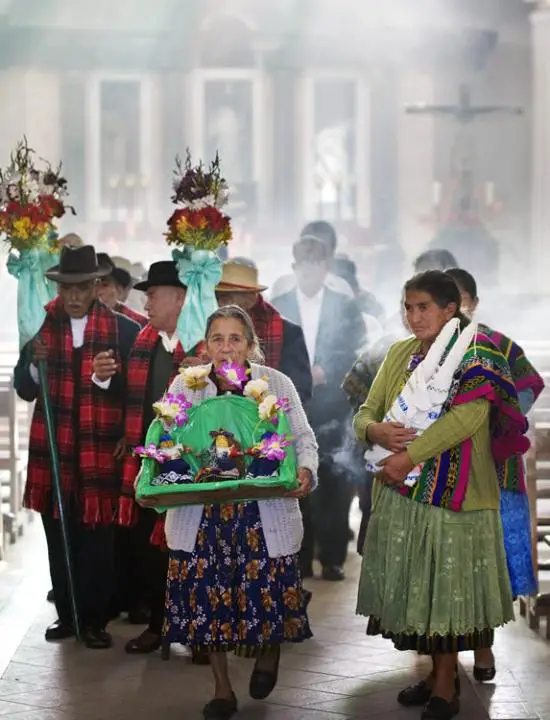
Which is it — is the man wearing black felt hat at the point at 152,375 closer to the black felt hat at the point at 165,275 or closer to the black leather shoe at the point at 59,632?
the black felt hat at the point at 165,275

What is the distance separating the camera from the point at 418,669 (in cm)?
584

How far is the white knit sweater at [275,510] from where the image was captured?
16.5ft

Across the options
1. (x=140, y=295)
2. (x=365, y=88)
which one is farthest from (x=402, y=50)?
(x=140, y=295)

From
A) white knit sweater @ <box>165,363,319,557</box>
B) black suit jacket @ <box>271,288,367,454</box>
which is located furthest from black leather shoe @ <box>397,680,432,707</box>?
black suit jacket @ <box>271,288,367,454</box>

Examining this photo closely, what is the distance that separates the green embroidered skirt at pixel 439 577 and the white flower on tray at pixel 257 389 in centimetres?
54

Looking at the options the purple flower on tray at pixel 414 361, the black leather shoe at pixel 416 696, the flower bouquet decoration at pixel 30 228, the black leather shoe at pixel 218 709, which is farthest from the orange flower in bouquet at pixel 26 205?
the black leather shoe at pixel 416 696

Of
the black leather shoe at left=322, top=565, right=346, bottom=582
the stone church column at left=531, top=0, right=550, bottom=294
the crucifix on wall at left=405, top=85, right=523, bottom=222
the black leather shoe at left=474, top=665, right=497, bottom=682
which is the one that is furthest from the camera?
the crucifix on wall at left=405, top=85, right=523, bottom=222

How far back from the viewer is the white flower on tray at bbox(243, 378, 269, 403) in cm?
500

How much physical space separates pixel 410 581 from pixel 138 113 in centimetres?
903

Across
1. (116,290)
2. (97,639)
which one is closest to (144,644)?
(97,639)

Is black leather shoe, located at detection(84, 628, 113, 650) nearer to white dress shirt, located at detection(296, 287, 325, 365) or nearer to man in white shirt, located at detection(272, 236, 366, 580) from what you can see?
man in white shirt, located at detection(272, 236, 366, 580)

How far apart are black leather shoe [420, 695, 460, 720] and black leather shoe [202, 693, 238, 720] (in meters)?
0.65

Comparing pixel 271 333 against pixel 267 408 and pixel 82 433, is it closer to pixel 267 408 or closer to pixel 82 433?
pixel 82 433

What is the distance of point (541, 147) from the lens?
13.5 meters
